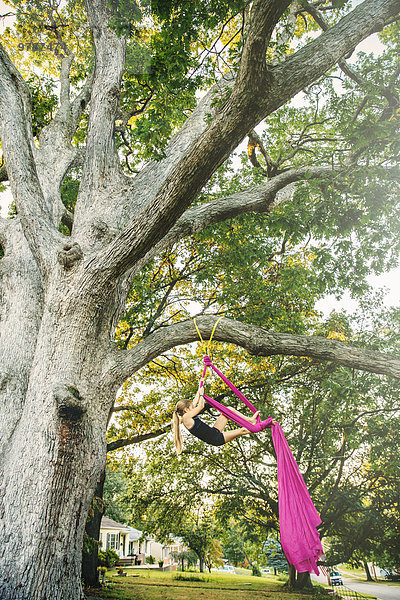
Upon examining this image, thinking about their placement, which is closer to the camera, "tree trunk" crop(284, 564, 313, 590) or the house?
"tree trunk" crop(284, 564, 313, 590)

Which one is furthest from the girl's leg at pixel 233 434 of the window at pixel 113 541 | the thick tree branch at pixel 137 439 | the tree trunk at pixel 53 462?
the window at pixel 113 541

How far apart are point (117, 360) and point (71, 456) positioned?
112 cm

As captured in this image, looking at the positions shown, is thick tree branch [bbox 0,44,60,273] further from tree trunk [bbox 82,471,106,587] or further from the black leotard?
tree trunk [bbox 82,471,106,587]

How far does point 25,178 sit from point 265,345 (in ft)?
11.6

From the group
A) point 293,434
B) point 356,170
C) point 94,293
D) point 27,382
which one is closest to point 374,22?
point 356,170

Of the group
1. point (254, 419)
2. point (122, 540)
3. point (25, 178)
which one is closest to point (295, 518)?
point (254, 419)

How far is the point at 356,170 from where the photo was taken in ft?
17.7

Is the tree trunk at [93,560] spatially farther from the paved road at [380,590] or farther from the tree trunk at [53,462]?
the paved road at [380,590]

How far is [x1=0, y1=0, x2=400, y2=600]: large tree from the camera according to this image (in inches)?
115

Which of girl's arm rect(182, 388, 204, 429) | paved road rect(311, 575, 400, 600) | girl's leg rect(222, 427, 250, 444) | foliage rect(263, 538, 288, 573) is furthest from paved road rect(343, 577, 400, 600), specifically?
girl's arm rect(182, 388, 204, 429)

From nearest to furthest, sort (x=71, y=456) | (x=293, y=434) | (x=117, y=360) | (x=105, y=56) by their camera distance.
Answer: (x=71, y=456), (x=117, y=360), (x=105, y=56), (x=293, y=434)

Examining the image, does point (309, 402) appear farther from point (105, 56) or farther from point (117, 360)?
point (105, 56)

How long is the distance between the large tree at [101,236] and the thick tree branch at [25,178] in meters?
0.02

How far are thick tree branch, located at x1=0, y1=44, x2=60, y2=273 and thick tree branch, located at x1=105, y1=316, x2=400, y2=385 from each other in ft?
4.98
